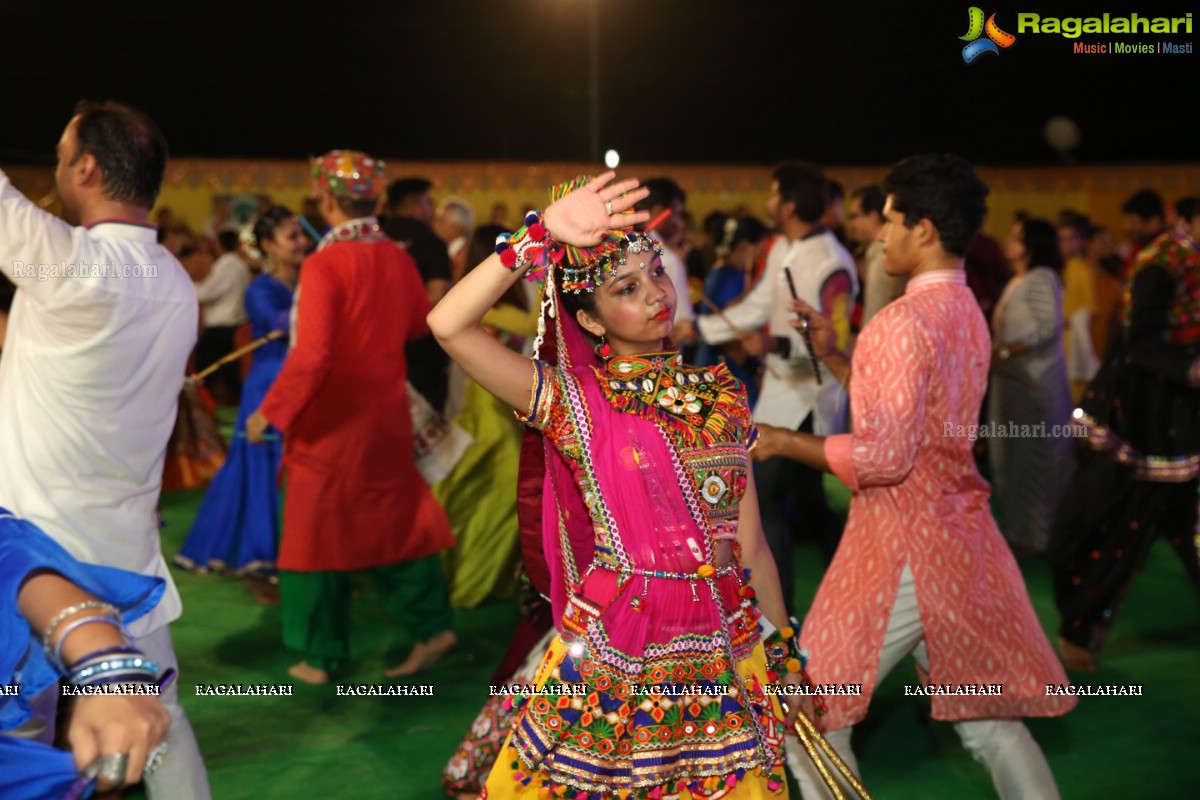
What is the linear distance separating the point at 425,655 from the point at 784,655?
253 cm

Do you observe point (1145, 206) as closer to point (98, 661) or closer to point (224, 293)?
point (224, 293)

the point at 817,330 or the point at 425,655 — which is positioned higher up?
the point at 817,330

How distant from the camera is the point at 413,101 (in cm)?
1688

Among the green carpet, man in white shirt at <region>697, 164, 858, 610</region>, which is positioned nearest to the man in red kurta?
the green carpet

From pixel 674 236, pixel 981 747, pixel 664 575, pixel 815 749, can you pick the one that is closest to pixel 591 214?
pixel 664 575

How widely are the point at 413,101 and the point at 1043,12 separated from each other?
27.5 feet

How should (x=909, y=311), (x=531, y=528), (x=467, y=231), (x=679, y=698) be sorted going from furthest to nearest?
(x=467, y=231), (x=909, y=311), (x=531, y=528), (x=679, y=698)

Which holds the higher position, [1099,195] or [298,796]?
[1099,195]

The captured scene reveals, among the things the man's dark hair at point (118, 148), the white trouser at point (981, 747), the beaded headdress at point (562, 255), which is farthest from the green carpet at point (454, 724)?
the beaded headdress at point (562, 255)

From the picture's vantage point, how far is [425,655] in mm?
4750

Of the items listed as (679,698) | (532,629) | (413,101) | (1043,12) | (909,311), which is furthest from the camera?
(413,101)

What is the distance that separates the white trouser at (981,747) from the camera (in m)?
2.95

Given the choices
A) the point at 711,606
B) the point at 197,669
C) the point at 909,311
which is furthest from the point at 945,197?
the point at 197,669

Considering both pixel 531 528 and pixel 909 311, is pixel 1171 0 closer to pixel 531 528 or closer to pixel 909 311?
pixel 909 311
